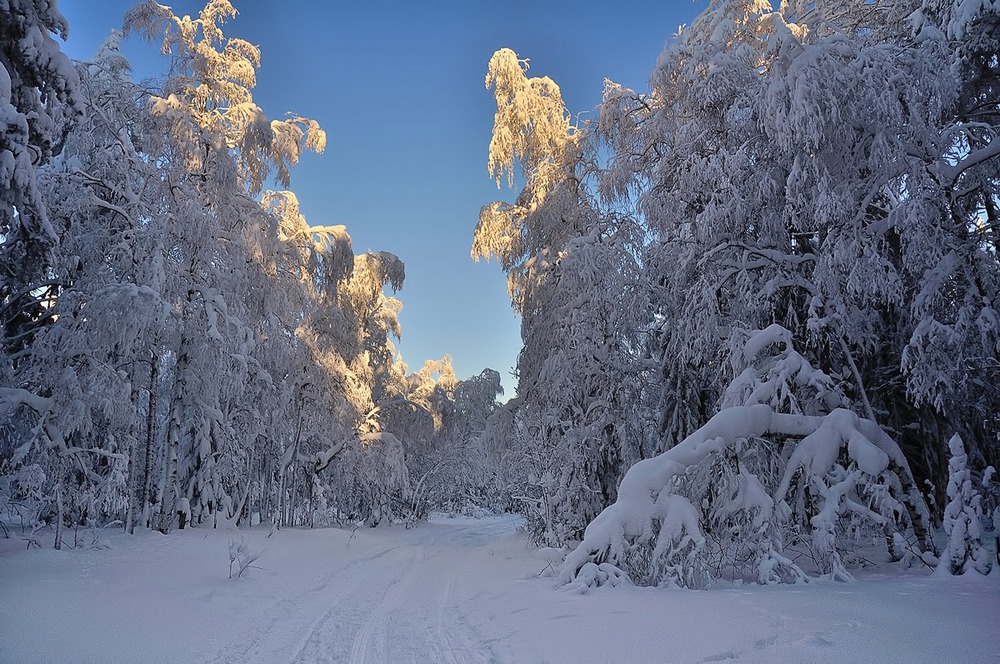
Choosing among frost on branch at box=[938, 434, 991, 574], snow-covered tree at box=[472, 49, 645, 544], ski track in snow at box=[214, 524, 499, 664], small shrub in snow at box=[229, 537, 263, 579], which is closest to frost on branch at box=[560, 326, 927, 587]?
frost on branch at box=[938, 434, 991, 574]

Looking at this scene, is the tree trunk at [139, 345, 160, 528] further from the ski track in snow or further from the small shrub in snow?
the ski track in snow

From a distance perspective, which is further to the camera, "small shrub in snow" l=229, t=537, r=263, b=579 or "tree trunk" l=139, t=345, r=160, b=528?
"tree trunk" l=139, t=345, r=160, b=528

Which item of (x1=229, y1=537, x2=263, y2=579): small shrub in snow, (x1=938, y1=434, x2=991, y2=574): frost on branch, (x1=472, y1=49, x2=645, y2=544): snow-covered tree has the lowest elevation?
(x1=229, y1=537, x2=263, y2=579): small shrub in snow

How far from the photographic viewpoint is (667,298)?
10.6 metres

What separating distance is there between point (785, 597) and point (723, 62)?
752cm

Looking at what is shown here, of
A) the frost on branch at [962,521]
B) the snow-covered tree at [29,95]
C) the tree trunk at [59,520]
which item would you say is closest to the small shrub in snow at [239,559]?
the tree trunk at [59,520]

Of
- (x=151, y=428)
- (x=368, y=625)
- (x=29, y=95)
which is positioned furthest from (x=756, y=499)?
(x=151, y=428)

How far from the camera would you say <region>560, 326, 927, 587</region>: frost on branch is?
21.5ft

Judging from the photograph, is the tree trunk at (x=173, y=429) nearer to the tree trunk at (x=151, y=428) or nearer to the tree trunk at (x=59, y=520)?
the tree trunk at (x=151, y=428)

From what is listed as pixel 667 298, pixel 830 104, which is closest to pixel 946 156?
pixel 830 104

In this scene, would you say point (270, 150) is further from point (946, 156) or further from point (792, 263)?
point (946, 156)

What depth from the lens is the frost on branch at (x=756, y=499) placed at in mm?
6543

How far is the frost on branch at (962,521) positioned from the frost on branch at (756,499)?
0.67 m

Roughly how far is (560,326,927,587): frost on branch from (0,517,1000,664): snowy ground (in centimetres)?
45
